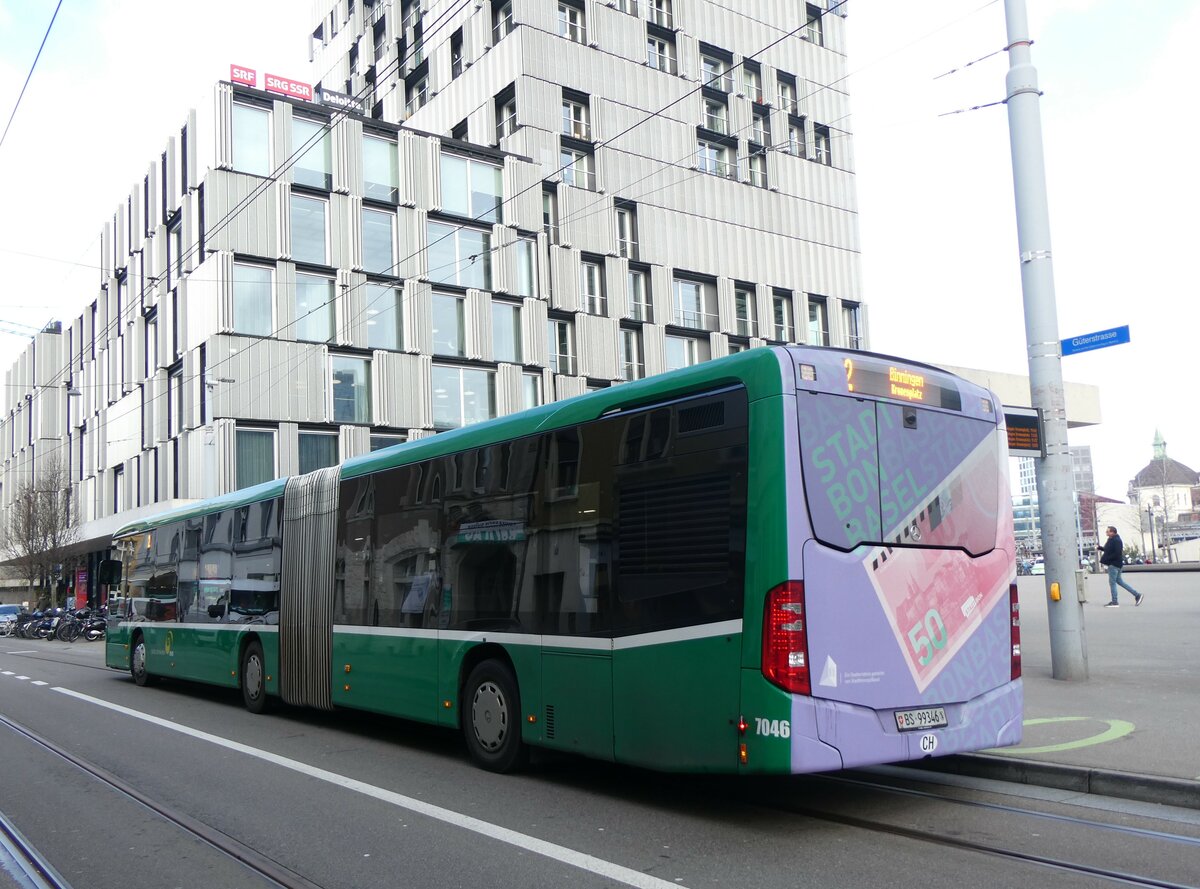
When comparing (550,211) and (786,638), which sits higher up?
(550,211)

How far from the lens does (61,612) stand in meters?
40.0

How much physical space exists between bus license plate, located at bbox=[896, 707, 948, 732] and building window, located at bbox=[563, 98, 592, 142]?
125 feet

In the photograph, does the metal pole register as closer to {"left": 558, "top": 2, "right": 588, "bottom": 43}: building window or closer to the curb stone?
the curb stone

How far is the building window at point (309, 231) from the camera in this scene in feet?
123

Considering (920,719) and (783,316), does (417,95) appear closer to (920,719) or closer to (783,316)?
(783,316)

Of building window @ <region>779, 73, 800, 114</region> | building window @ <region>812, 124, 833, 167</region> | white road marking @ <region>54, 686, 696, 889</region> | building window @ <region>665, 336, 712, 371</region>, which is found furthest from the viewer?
building window @ <region>812, 124, 833, 167</region>

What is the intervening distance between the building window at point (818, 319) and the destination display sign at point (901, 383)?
4184 centimetres

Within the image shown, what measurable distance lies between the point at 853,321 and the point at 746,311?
6.20 meters

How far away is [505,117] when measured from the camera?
42.9 m

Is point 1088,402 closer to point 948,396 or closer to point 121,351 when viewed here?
point 121,351

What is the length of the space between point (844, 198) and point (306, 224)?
24.5 m

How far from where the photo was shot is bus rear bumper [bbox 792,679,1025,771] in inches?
252

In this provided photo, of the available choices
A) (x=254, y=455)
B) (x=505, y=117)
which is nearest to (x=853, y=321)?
(x=505, y=117)

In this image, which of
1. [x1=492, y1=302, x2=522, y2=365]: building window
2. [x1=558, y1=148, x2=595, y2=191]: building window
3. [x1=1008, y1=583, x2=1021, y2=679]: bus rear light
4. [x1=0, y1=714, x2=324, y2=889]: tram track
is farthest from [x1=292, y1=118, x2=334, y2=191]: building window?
[x1=1008, y1=583, x2=1021, y2=679]: bus rear light
